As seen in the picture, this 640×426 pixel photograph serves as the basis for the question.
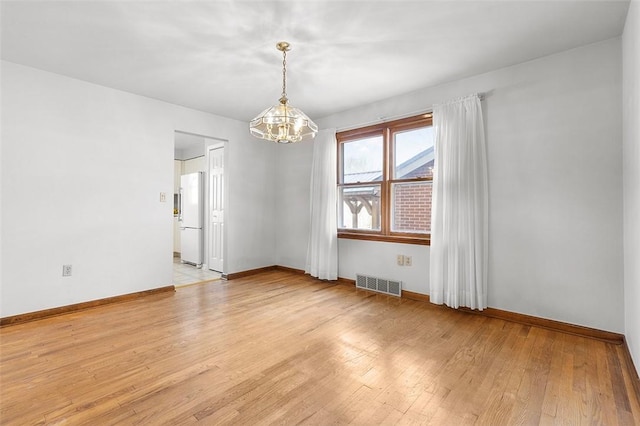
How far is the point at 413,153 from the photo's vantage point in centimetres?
412

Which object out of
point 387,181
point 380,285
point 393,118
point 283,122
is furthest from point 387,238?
point 283,122

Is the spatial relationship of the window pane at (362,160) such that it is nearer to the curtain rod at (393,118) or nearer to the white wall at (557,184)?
the curtain rod at (393,118)

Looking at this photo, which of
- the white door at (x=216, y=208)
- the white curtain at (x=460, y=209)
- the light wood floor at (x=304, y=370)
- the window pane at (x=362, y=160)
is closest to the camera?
the light wood floor at (x=304, y=370)

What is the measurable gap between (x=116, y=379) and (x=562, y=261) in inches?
158

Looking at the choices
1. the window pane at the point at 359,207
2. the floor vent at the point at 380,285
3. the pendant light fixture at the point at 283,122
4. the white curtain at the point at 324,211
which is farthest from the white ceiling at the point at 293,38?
the floor vent at the point at 380,285

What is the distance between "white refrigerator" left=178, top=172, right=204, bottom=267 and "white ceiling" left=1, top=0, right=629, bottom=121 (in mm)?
Answer: 2580

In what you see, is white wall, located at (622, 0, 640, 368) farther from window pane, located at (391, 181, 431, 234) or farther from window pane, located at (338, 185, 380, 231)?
window pane, located at (338, 185, 380, 231)

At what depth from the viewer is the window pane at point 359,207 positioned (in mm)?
4520

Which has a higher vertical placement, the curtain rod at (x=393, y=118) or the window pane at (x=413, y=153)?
the curtain rod at (x=393, y=118)

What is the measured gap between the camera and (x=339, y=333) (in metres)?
2.88

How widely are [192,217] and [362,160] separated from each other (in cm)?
381

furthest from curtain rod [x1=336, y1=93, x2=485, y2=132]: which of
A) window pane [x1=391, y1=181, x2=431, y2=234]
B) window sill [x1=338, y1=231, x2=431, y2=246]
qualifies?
window sill [x1=338, y1=231, x2=431, y2=246]

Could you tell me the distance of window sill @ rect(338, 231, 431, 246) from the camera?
3.91 m

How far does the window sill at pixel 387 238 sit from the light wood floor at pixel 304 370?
89cm
